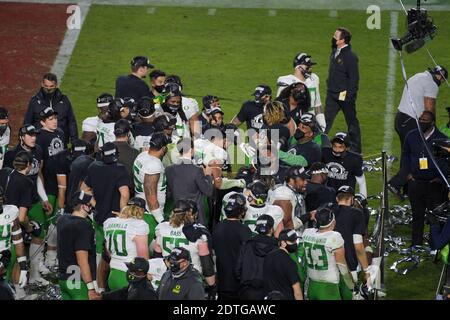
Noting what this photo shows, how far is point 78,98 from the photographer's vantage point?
1881cm

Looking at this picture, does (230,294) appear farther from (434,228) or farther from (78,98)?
(78,98)

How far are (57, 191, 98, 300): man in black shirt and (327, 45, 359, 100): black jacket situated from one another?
563cm

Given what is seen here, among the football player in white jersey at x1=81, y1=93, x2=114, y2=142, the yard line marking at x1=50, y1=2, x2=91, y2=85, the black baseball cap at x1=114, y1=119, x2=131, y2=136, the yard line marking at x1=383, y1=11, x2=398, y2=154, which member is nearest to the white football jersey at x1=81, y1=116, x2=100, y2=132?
the football player in white jersey at x1=81, y1=93, x2=114, y2=142

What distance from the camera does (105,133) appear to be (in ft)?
44.0

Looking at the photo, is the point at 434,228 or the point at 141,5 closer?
the point at 434,228

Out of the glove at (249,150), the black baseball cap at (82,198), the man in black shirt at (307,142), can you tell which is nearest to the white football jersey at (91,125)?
the glove at (249,150)

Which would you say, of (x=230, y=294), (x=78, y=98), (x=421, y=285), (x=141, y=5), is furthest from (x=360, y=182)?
(x=141, y=5)

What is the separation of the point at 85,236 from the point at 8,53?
9.99m

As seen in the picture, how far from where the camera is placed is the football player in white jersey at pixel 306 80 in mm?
15281

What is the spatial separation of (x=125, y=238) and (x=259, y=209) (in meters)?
1.33

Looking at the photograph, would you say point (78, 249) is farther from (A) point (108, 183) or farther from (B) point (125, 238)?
(A) point (108, 183)

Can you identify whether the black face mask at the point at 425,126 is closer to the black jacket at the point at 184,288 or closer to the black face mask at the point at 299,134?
the black face mask at the point at 299,134

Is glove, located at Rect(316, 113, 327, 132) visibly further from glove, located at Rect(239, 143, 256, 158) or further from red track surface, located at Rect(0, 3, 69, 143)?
red track surface, located at Rect(0, 3, 69, 143)

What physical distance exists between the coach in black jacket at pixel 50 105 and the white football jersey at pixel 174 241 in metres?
3.80
